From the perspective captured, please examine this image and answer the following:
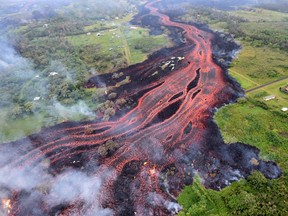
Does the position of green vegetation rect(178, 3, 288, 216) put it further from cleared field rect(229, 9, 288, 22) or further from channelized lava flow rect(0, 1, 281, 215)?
cleared field rect(229, 9, 288, 22)

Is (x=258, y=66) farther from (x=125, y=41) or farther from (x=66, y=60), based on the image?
(x=66, y=60)

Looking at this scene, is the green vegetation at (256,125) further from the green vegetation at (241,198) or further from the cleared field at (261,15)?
the cleared field at (261,15)

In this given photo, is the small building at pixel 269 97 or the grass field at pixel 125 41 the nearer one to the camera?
the small building at pixel 269 97

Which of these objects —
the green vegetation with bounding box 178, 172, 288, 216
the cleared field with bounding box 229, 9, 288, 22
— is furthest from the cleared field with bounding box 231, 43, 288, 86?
the cleared field with bounding box 229, 9, 288, 22

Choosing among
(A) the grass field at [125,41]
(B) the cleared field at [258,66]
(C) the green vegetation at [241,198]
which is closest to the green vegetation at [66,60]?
(A) the grass field at [125,41]

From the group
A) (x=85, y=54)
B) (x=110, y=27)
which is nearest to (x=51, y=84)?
(x=85, y=54)

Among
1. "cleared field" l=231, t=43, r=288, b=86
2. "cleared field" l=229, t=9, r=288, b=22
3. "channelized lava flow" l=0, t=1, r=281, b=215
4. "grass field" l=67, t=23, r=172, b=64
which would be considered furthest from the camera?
"cleared field" l=229, t=9, r=288, b=22

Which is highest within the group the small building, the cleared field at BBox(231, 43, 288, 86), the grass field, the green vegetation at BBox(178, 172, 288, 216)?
the green vegetation at BBox(178, 172, 288, 216)

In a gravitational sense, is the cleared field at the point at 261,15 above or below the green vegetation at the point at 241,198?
below

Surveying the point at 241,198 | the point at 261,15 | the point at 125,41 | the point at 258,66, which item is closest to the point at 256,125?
the point at 241,198
